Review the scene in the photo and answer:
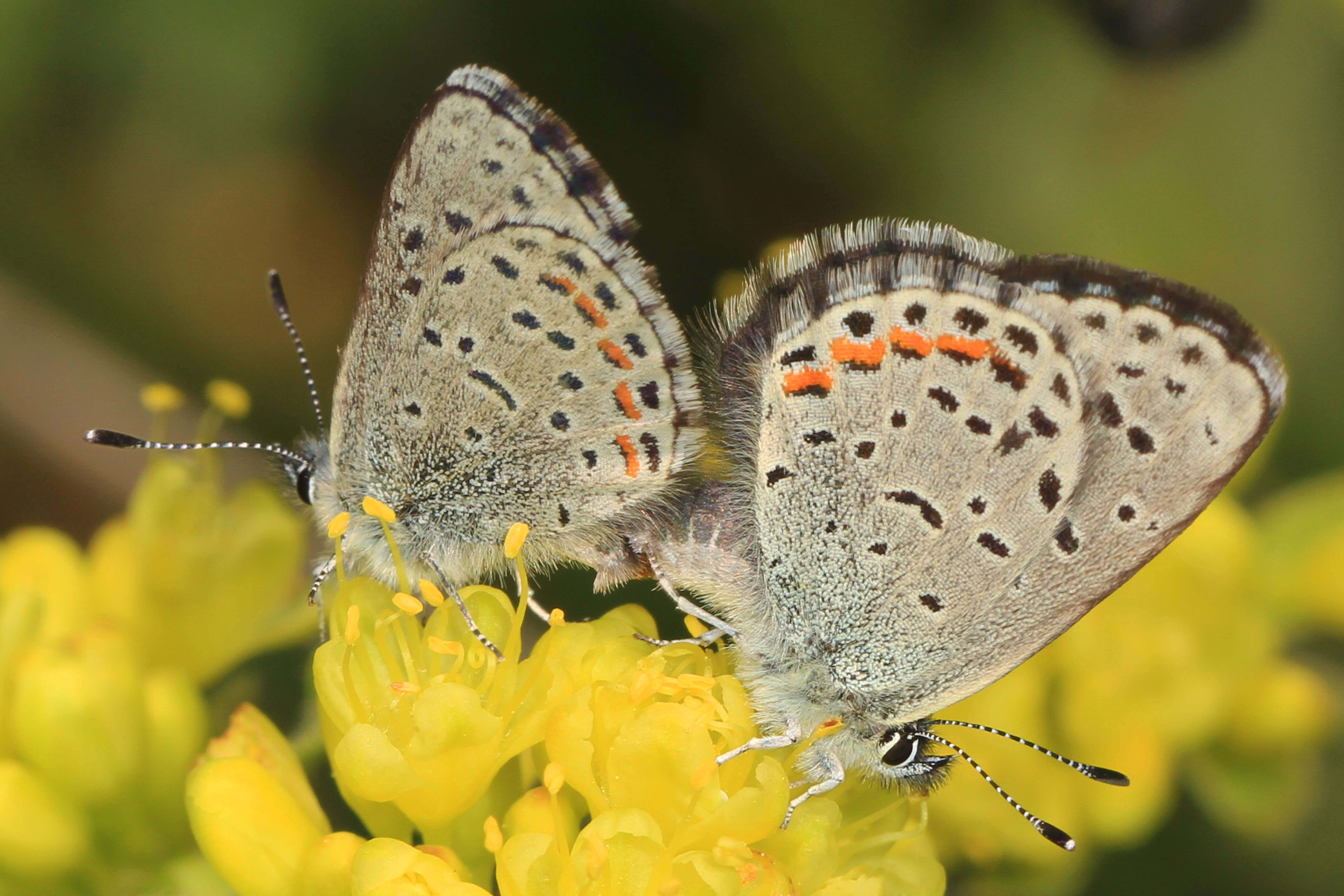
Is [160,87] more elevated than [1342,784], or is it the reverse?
[160,87]

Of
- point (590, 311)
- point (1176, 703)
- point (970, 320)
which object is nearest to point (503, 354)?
point (590, 311)

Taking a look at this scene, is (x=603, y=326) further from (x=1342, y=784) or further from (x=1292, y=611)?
(x=1342, y=784)

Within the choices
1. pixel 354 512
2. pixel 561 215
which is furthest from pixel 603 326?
pixel 354 512

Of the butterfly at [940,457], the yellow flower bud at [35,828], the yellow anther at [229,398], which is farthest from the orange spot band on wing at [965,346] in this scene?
the yellow flower bud at [35,828]

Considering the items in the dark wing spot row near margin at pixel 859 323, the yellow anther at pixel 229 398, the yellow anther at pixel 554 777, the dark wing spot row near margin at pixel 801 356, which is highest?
the yellow anther at pixel 229 398

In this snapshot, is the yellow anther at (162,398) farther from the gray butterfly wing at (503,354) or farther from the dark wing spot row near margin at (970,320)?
the dark wing spot row near margin at (970,320)
